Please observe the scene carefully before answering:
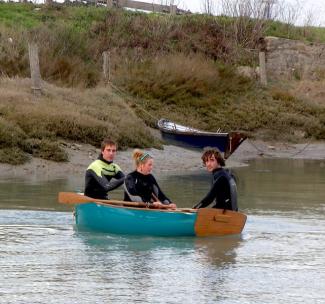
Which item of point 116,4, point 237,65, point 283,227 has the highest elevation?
point 116,4

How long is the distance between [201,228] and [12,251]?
2961mm

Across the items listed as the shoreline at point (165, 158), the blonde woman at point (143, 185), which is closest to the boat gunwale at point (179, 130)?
the shoreline at point (165, 158)

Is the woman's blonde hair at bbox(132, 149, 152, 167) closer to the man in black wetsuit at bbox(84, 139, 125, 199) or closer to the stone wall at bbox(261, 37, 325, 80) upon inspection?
the man in black wetsuit at bbox(84, 139, 125, 199)

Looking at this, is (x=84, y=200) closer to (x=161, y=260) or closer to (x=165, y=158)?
(x=161, y=260)

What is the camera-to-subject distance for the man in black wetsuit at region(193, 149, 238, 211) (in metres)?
13.8

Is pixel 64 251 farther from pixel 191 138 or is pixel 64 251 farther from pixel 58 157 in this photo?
pixel 191 138

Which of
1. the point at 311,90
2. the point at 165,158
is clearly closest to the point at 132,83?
the point at 165,158

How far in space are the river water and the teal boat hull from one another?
15 centimetres

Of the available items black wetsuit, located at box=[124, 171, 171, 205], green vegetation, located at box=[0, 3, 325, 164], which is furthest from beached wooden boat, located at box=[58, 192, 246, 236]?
green vegetation, located at box=[0, 3, 325, 164]

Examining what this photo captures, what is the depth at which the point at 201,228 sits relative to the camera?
1412cm

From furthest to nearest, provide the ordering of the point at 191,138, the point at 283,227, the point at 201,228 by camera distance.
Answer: the point at 191,138
the point at 283,227
the point at 201,228

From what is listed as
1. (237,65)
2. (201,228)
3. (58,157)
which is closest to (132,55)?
(237,65)

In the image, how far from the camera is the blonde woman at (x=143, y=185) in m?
14.0

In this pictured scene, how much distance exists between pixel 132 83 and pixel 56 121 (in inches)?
357
